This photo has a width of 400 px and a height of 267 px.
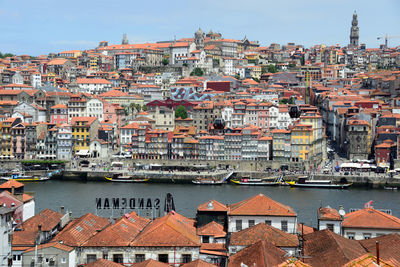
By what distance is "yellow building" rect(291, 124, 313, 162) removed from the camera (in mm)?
55844

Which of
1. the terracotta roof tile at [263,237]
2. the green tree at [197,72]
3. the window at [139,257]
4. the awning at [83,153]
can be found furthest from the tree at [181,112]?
the window at [139,257]

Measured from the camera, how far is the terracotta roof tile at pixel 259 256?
16.1 metres

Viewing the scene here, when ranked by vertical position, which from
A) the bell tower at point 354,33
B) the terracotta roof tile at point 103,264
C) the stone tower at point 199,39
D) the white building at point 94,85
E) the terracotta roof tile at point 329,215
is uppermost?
the bell tower at point 354,33

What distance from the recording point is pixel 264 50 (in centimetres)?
11412

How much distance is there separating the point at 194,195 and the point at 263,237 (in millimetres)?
24488

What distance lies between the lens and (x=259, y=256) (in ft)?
53.7

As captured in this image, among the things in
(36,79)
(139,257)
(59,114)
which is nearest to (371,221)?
(139,257)

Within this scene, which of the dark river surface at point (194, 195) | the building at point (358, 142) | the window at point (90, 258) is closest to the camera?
the window at point (90, 258)

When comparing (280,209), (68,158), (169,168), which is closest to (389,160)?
(169,168)

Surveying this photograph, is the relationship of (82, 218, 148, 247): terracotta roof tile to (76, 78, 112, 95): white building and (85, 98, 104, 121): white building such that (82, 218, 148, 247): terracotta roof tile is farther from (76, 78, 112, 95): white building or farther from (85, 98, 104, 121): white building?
(76, 78, 112, 95): white building

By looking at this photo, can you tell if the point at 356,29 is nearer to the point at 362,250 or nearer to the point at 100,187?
the point at 100,187

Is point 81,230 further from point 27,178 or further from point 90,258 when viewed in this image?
point 27,178

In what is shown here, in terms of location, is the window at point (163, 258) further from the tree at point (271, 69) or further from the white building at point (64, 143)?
the tree at point (271, 69)

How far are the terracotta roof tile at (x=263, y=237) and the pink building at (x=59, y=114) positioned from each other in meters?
51.2
